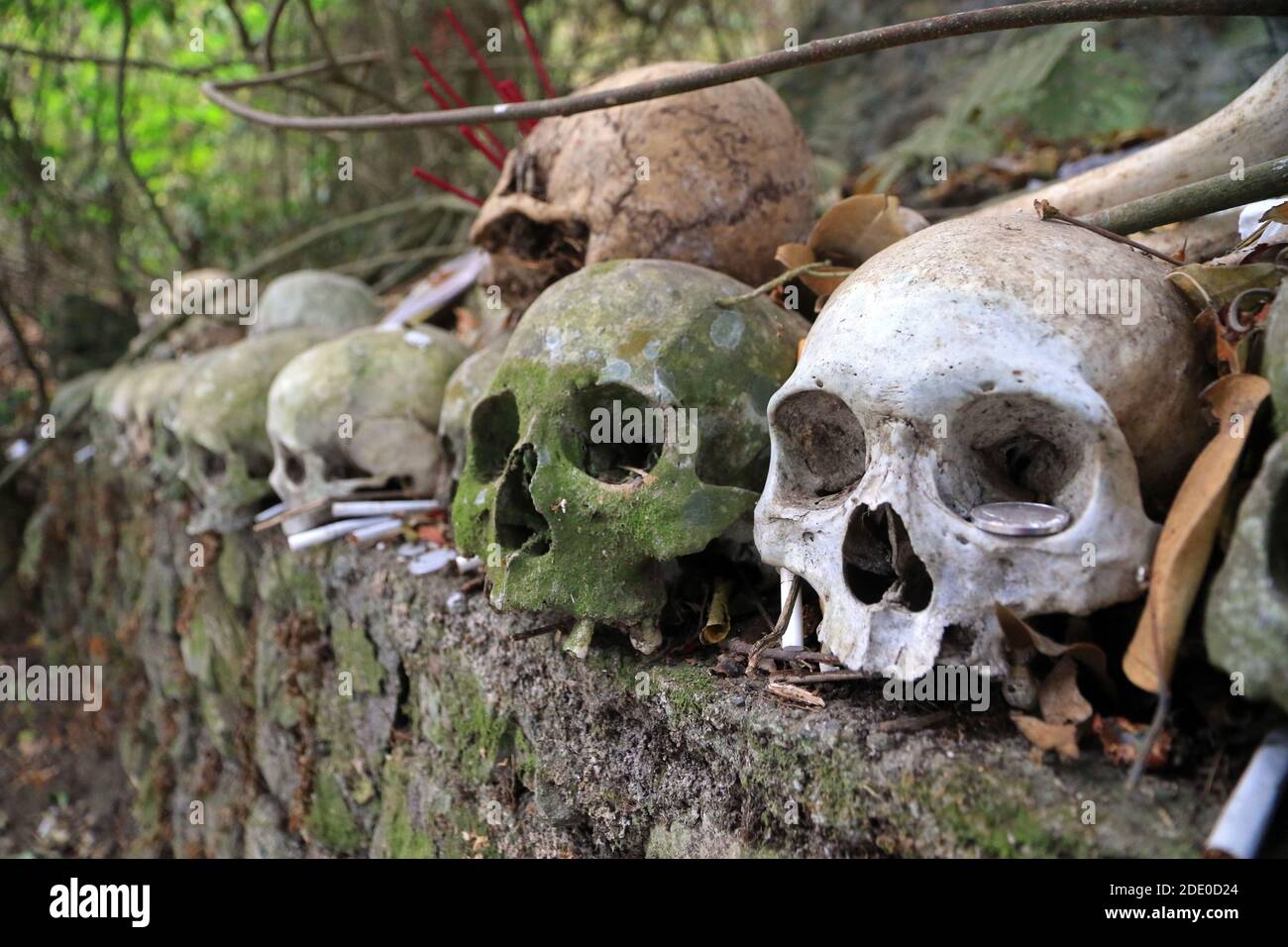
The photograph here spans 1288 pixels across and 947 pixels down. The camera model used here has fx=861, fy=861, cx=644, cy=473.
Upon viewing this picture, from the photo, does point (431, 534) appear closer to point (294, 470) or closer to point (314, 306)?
point (294, 470)

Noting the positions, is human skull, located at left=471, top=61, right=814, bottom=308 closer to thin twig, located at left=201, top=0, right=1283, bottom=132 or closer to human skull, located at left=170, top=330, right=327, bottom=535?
thin twig, located at left=201, top=0, right=1283, bottom=132

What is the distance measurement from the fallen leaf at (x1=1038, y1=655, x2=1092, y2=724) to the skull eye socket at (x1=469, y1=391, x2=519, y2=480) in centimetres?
97

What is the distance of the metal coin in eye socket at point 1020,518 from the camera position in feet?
3.21

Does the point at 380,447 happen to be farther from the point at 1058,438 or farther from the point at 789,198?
the point at 1058,438

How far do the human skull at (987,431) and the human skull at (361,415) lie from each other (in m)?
1.44

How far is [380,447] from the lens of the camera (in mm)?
2375

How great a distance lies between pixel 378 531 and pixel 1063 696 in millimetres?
1794

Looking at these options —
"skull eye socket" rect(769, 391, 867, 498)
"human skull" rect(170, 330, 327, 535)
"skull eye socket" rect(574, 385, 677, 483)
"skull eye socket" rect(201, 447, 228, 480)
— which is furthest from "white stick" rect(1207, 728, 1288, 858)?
"skull eye socket" rect(201, 447, 228, 480)

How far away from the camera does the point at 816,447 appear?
4.17ft

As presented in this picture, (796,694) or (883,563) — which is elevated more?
(883,563)

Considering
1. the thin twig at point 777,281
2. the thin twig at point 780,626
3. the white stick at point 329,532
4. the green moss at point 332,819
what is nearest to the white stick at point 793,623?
the thin twig at point 780,626

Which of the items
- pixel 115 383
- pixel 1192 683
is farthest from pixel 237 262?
pixel 1192 683

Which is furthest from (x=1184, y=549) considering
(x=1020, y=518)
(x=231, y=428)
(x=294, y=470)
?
(x=231, y=428)

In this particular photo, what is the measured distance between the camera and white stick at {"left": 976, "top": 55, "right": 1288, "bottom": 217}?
4.57ft
